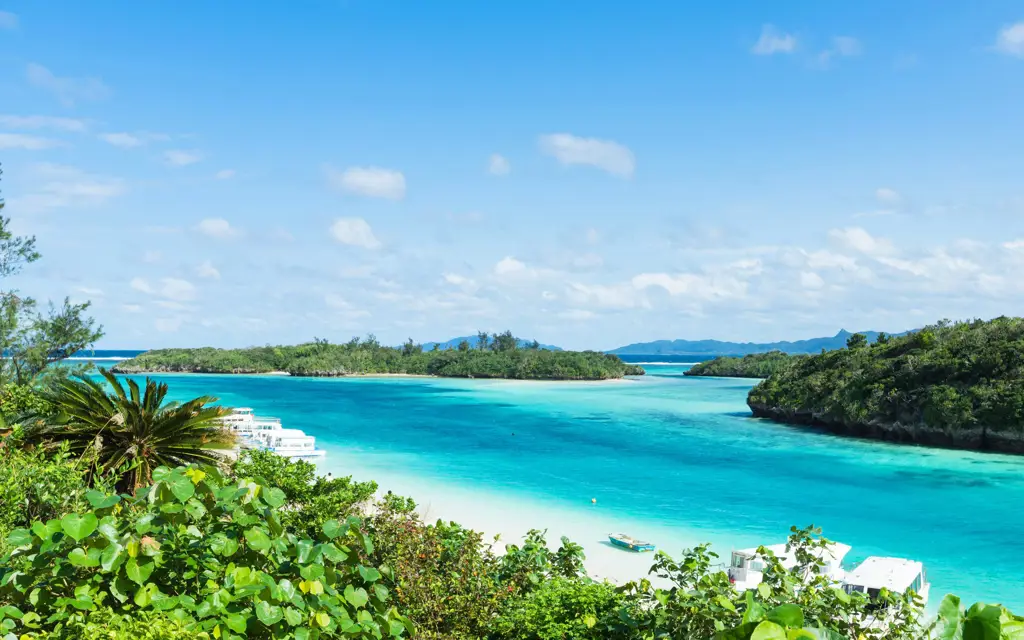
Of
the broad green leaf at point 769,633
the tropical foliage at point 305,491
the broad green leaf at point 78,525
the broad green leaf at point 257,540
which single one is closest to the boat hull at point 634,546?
the tropical foliage at point 305,491

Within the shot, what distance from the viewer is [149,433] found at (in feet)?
36.1

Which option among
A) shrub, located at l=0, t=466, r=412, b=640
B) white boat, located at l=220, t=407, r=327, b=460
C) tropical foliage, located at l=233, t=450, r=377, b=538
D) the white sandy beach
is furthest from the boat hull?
shrub, located at l=0, t=466, r=412, b=640

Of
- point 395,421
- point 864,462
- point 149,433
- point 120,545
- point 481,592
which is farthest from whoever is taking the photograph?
point 395,421

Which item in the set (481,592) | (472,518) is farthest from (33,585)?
(472,518)

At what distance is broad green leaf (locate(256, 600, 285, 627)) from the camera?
113 inches

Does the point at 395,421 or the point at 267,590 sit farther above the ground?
the point at 267,590

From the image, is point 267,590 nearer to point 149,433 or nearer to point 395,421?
point 149,433

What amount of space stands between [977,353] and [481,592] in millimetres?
45899

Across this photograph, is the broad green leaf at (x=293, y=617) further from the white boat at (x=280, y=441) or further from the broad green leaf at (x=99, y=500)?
the white boat at (x=280, y=441)

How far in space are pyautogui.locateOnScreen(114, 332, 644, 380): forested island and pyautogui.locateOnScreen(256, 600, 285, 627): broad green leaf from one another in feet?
399

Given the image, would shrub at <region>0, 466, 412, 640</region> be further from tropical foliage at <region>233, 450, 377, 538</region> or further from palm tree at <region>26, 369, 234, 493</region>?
palm tree at <region>26, 369, 234, 493</region>

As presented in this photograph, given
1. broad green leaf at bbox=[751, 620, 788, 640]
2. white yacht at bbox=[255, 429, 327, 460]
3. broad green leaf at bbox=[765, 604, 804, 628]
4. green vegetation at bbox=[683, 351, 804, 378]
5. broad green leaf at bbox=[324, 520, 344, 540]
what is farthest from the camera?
green vegetation at bbox=[683, 351, 804, 378]

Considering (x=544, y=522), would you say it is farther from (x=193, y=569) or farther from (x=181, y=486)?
(x=181, y=486)

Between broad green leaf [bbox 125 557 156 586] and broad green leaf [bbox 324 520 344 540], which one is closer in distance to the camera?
broad green leaf [bbox 125 557 156 586]
